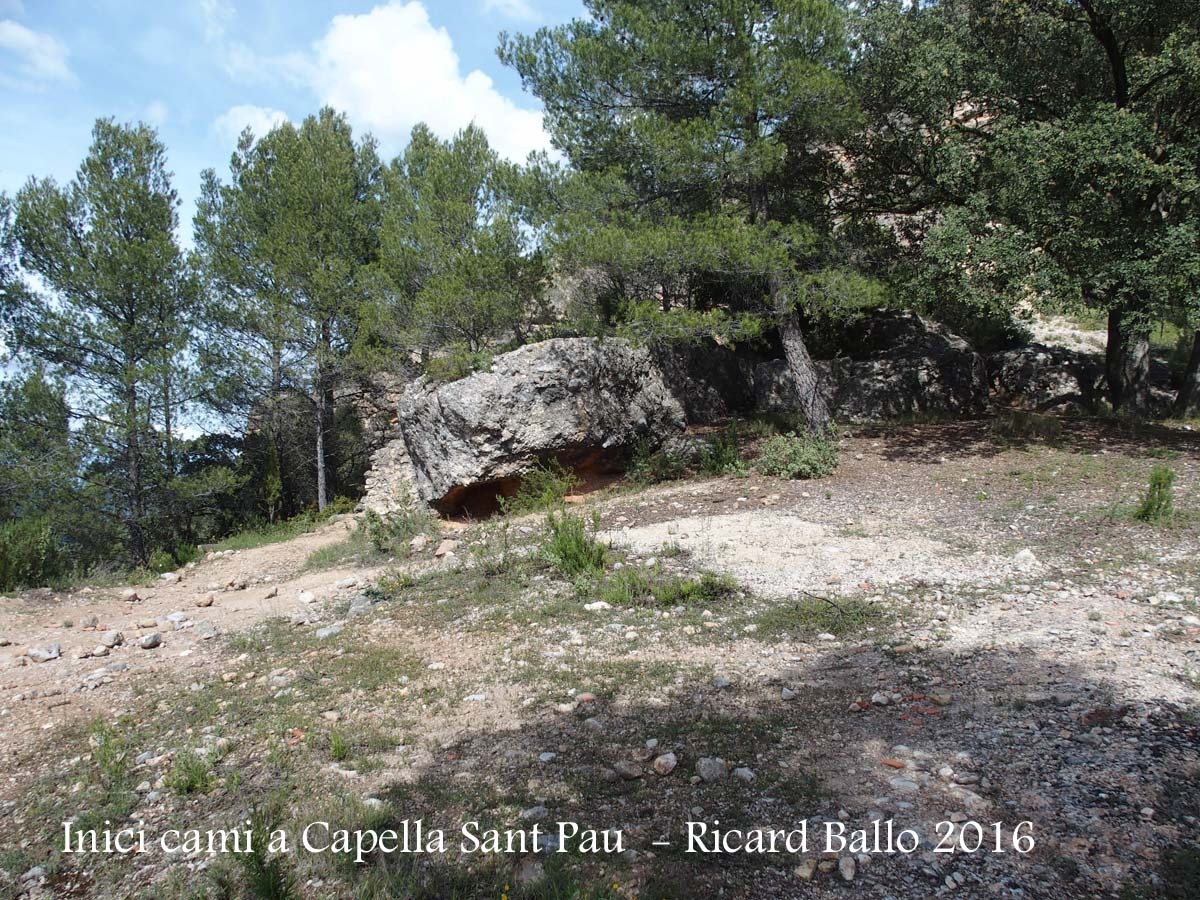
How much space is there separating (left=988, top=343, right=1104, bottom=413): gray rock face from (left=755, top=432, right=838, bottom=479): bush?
5.85 meters

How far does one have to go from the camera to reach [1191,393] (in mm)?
12234

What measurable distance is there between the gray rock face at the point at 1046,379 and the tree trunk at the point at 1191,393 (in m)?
1.25

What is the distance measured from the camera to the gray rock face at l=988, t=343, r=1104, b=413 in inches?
543

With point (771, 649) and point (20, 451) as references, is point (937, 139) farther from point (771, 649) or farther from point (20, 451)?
point (20, 451)

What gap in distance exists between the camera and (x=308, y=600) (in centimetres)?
760

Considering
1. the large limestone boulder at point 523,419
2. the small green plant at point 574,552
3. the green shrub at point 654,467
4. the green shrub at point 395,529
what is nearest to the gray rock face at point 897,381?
the green shrub at point 654,467

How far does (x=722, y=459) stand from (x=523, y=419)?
314cm

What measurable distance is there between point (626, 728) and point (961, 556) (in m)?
4.23

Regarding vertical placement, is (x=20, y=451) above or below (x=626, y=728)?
above

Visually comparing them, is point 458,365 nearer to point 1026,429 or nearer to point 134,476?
point 134,476

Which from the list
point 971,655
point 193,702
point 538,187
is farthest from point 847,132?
point 193,702

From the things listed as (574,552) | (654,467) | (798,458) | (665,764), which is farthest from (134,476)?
(665,764)

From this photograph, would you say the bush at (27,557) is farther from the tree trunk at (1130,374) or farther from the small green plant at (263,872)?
the tree trunk at (1130,374)

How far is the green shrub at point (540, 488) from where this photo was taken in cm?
1071
